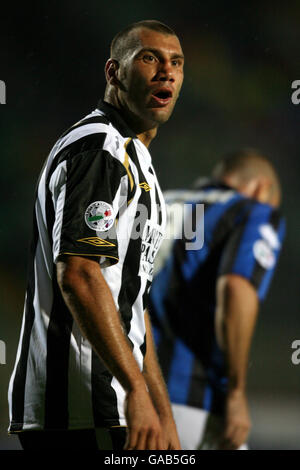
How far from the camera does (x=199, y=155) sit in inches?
146

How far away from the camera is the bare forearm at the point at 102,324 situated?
1.13 m

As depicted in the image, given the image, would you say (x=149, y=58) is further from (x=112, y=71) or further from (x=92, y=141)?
(x=92, y=141)

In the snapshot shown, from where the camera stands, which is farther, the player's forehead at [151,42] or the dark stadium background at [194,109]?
the dark stadium background at [194,109]

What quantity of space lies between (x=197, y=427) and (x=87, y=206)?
1433 millimetres

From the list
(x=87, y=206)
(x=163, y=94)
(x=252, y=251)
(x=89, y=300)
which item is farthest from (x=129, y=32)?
(x=252, y=251)

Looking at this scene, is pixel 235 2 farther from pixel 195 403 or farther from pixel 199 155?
pixel 195 403

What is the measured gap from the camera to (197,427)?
2.42 meters

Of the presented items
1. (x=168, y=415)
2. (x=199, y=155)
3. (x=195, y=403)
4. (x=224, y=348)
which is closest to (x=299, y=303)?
(x=199, y=155)

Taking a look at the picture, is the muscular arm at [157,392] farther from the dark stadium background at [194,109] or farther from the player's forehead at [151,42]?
the dark stadium background at [194,109]

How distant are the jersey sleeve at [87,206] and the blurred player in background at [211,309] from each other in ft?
4.33

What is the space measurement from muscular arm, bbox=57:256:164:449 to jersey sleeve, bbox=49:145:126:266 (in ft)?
0.25

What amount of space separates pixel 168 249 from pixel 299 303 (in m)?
1.28

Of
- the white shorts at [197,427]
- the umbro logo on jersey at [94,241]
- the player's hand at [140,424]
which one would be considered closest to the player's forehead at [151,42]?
the umbro logo on jersey at [94,241]

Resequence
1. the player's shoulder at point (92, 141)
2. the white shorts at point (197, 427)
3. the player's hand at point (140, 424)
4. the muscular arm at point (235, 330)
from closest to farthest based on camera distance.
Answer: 1. the player's hand at point (140, 424)
2. the player's shoulder at point (92, 141)
3. the white shorts at point (197, 427)
4. the muscular arm at point (235, 330)
